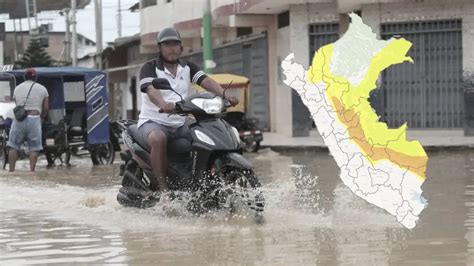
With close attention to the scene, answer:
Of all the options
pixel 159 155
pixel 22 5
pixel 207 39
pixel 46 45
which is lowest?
pixel 159 155

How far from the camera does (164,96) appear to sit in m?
7.57

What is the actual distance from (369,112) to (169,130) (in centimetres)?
185

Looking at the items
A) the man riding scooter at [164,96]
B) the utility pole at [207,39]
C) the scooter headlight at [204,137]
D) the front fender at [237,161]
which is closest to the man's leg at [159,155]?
the man riding scooter at [164,96]

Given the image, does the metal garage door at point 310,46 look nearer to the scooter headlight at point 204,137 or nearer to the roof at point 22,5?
the scooter headlight at point 204,137

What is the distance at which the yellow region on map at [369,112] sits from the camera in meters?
6.59

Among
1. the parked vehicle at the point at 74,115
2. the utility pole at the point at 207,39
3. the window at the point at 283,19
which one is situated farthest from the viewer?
the window at the point at 283,19

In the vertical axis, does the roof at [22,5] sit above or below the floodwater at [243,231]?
above

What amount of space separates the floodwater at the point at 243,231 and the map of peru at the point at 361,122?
1.17ft

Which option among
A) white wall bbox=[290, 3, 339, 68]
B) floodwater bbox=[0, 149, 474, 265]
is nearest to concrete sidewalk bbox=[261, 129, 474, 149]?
white wall bbox=[290, 3, 339, 68]

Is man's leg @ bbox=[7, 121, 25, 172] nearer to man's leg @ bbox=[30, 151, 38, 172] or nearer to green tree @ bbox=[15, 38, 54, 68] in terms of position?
man's leg @ bbox=[30, 151, 38, 172]

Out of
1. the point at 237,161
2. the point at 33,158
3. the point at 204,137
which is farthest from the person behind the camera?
the point at 33,158

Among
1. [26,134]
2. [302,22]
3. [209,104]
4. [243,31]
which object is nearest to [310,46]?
[302,22]

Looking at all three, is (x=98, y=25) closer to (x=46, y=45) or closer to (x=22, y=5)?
(x=46, y=45)

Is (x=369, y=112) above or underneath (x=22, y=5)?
underneath
